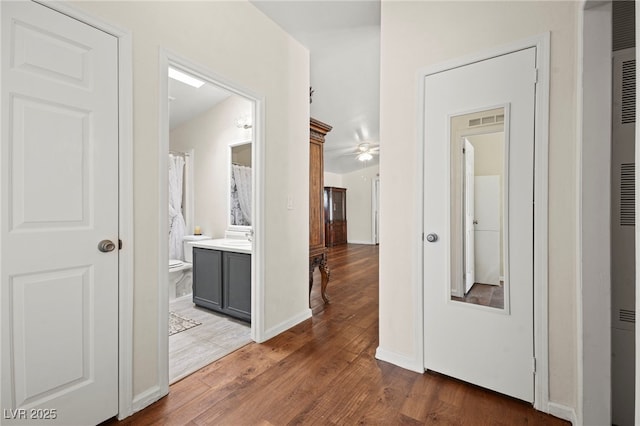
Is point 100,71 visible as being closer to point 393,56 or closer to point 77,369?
point 77,369

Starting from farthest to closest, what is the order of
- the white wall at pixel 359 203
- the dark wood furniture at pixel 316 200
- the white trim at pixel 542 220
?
1. the white wall at pixel 359 203
2. the dark wood furniture at pixel 316 200
3. the white trim at pixel 542 220

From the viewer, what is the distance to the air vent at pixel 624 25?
1.41 m

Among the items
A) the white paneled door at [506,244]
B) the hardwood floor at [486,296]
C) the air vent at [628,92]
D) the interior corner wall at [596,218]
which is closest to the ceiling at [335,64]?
the white paneled door at [506,244]

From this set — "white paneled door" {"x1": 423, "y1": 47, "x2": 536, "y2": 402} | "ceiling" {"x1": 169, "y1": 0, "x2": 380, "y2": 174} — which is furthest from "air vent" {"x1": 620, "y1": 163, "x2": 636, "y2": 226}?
"ceiling" {"x1": 169, "y1": 0, "x2": 380, "y2": 174}

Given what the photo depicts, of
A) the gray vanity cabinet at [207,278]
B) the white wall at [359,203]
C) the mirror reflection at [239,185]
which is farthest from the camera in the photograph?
the white wall at [359,203]

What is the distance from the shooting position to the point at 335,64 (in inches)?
139

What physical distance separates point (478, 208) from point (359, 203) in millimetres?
7433

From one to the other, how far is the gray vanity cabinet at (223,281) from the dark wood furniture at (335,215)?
5.22 m

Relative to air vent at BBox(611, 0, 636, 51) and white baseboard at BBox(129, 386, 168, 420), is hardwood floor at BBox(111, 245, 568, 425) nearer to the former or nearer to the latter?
white baseboard at BBox(129, 386, 168, 420)

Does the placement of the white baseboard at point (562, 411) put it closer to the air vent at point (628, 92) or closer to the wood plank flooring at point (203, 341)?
the air vent at point (628, 92)

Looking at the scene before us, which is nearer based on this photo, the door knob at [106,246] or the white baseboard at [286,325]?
the door knob at [106,246]

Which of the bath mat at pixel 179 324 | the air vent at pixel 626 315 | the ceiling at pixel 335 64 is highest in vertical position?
the ceiling at pixel 335 64

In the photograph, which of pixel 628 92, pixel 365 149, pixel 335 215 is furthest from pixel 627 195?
pixel 335 215

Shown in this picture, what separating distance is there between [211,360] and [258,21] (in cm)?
274
